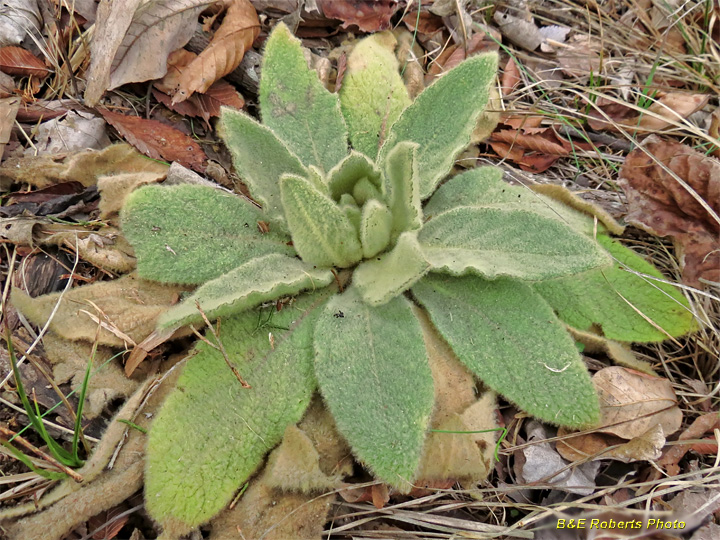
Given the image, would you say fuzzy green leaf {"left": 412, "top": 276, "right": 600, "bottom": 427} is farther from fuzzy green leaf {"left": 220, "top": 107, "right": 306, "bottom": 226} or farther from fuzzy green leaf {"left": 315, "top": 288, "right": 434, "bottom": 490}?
fuzzy green leaf {"left": 220, "top": 107, "right": 306, "bottom": 226}

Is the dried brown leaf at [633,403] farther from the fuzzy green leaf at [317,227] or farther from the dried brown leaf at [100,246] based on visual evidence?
the dried brown leaf at [100,246]

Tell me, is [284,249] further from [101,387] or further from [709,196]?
[709,196]

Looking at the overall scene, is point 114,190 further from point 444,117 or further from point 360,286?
point 444,117

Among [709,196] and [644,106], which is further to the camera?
[644,106]

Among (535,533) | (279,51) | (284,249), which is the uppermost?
(279,51)

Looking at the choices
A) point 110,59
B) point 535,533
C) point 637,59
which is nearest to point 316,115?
point 110,59

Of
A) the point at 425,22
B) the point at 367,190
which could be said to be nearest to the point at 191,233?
the point at 367,190

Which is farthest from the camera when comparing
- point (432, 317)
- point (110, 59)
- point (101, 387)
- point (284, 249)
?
point (110, 59)
